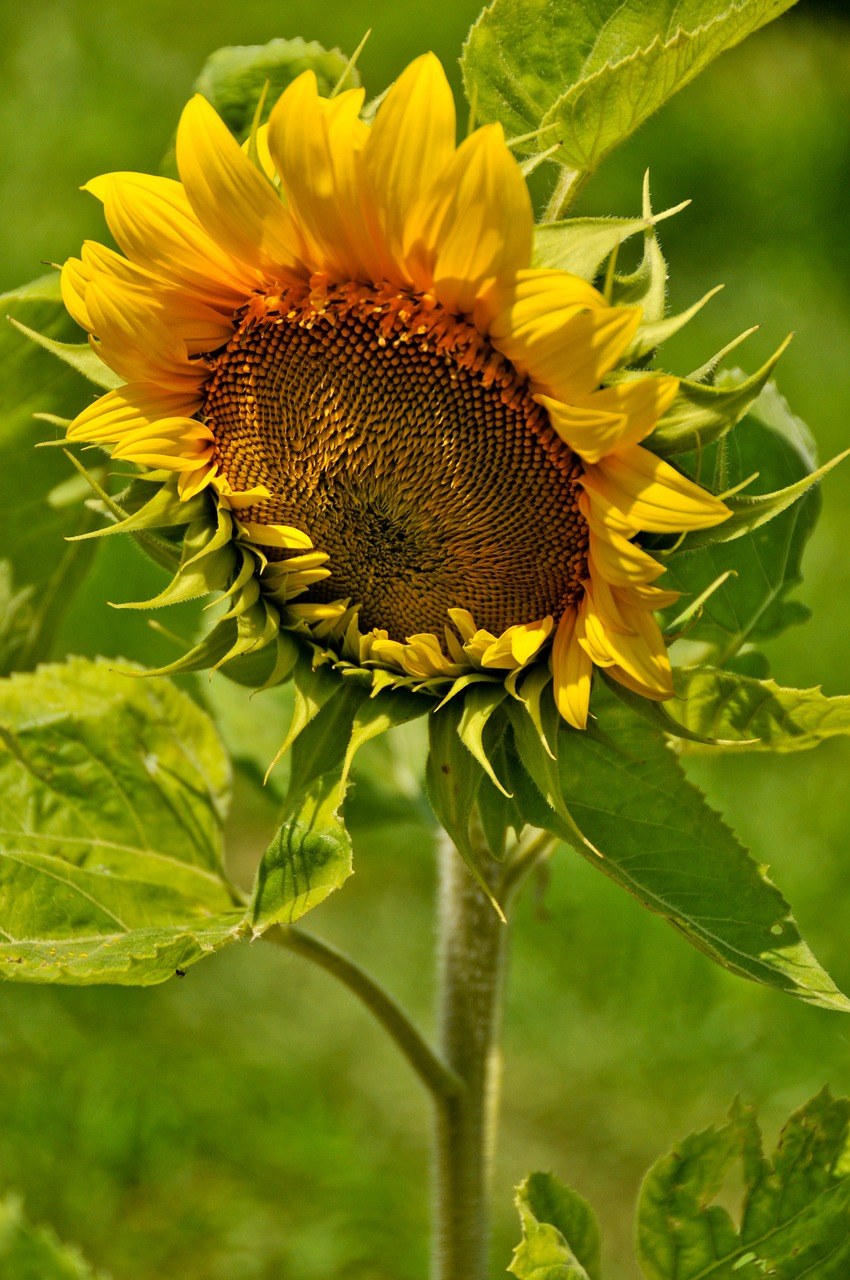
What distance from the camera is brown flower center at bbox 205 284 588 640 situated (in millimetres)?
994

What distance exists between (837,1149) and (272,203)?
778 mm

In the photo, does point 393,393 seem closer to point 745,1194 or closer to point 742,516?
point 742,516

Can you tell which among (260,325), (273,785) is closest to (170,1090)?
(273,785)

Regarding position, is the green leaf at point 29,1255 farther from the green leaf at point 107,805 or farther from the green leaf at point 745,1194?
the green leaf at point 745,1194

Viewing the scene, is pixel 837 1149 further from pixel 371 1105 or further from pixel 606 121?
pixel 371 1105

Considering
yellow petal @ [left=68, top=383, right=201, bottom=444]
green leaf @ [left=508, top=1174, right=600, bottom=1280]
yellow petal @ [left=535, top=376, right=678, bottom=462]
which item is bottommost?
green leaf @ [left=508, top=1174, right=600, bottom=1280]

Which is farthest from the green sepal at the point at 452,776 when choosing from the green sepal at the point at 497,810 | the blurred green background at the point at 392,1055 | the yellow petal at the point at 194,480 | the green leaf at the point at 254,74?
the blurred green background at the point at 392,1055

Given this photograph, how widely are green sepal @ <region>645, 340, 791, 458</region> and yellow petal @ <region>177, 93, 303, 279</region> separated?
0.87 ft

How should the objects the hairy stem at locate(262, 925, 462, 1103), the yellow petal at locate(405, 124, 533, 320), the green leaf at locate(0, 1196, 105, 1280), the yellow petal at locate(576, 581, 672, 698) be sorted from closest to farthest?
the yellow petal at locate(405, 124, 533, 320) → the yellow petal at locate(576, 581, 672, 698) → the hairy stem at locate(262, 925, 462, 1103) → the green leaf at locate(0, 1196, 105, 1280)

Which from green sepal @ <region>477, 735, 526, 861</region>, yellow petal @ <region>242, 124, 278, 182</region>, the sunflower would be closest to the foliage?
green sepal @ <region>477, 735, 526, 861</region>

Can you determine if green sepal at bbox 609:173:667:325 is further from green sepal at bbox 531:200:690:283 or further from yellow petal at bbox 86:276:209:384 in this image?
yellow petal at bbox 86:276:209:384

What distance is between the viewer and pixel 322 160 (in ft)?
3.04

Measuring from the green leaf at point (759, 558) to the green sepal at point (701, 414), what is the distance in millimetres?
215

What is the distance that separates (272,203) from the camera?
97 cm
